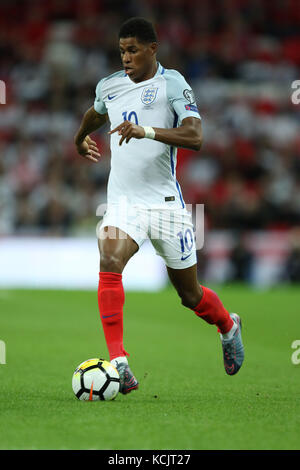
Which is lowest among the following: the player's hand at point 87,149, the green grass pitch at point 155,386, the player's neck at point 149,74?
the green grass pitch at point 155,386

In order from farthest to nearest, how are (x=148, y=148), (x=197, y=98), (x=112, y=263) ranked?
1. (x=197, y=98)
2. (x=148, y=148)
3. (x=112, y=263)

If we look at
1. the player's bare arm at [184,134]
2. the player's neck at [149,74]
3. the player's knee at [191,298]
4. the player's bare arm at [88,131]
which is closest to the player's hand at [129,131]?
the player's bare arm at [184,134]

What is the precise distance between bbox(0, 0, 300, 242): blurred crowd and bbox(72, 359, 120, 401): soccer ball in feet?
38.9

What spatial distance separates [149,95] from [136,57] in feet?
0.84

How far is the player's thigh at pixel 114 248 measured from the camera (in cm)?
505

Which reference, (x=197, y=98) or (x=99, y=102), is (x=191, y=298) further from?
(x=197, y=98)

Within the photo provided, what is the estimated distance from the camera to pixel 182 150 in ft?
61.2

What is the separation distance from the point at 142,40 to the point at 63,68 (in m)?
15.4

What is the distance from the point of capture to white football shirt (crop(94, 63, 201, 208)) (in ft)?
17.5

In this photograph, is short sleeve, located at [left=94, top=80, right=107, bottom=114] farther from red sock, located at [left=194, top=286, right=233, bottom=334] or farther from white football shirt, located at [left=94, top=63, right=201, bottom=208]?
red sock, located at [left=194, top=286, right=233, bottom=334]

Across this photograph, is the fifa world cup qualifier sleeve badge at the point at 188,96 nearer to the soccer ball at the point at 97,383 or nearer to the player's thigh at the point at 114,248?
the player's thigh at the point at 114,248

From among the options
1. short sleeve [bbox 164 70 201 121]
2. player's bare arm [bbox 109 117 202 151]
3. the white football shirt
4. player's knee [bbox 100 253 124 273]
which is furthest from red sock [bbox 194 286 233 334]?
short sleeve [bbox 164 70 201 121]

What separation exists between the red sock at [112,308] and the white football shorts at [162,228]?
31 centimetres

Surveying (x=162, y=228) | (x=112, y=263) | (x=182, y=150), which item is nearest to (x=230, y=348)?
(x=162, y=228)
